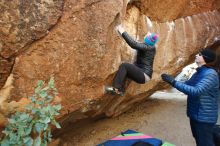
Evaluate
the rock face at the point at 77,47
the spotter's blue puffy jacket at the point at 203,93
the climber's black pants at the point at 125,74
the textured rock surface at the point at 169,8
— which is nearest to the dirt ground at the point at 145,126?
the rock face at the point at 77,47

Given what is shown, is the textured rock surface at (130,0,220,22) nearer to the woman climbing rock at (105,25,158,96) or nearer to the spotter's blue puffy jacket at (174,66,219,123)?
the woman climbing rock at (105,25,158,96)

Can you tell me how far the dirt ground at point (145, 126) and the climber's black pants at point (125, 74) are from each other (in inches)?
66.9

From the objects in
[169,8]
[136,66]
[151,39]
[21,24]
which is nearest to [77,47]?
[21,24]

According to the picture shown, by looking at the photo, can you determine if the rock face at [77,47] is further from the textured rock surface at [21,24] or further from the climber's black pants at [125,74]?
the climber's black pants at [125,74]

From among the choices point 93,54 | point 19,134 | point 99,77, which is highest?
point 93,54

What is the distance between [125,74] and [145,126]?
7.75ft

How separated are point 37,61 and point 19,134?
117cm

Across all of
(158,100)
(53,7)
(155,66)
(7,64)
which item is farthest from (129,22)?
(158,100)

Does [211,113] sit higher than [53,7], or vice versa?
[53,7]

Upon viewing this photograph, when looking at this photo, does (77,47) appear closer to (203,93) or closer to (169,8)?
(203,93)

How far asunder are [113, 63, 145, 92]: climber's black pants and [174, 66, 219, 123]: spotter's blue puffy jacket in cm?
64

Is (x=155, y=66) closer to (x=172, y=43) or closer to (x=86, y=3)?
(x=172, y=43)

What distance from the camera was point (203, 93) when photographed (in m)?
4.02

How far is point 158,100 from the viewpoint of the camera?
8312 millimetres
